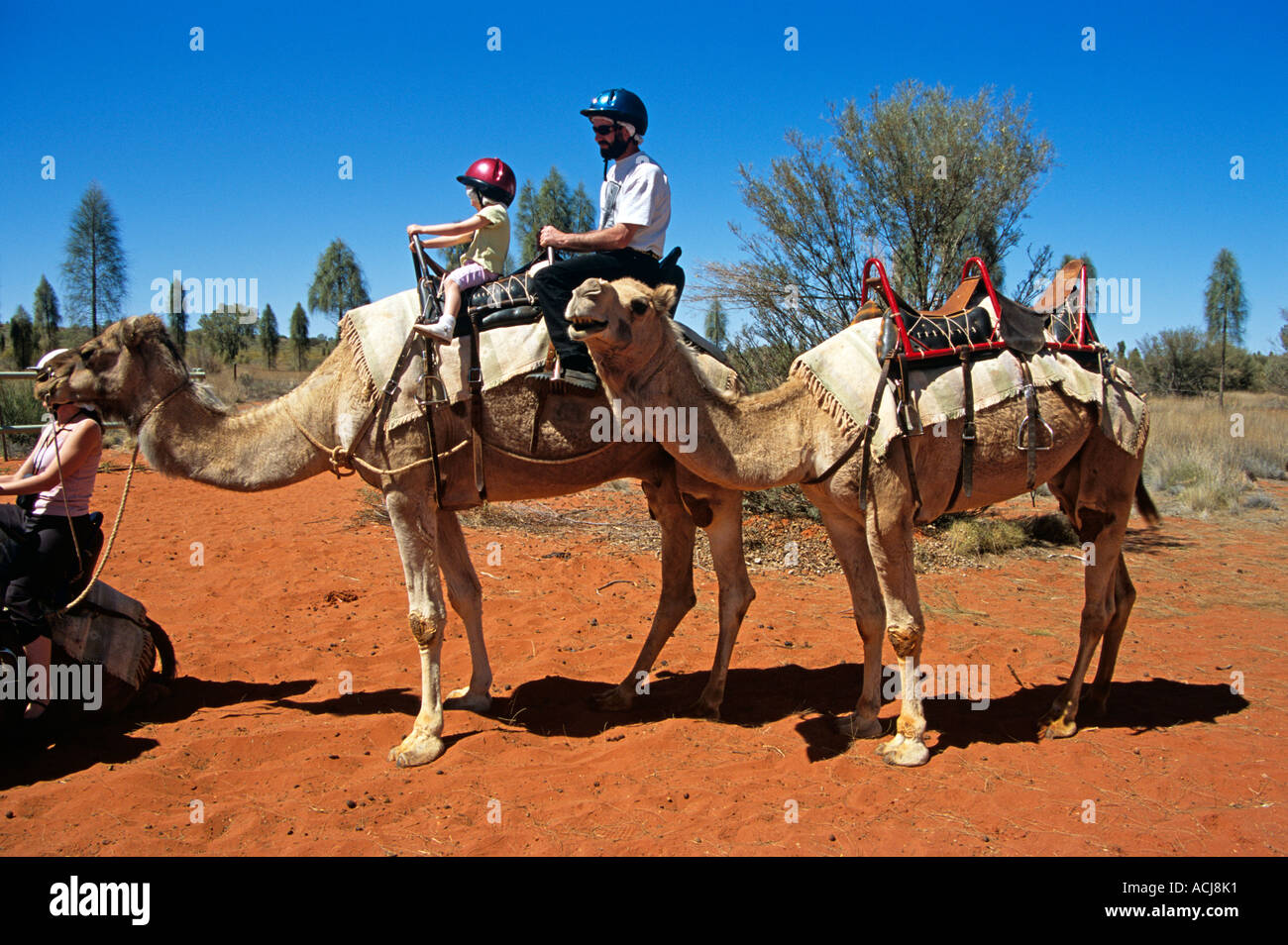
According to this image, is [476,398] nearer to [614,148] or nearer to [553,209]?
[614,148]

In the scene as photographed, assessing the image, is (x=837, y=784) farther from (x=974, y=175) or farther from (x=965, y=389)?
(x=974, y=175)

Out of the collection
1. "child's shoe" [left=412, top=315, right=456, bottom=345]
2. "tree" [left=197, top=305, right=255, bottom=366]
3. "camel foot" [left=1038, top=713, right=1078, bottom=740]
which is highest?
"tree" [left=197, top=305, right=255, bottom=366]

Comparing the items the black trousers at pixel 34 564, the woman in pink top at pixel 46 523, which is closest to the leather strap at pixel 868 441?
the woman in pink top at pixel 46 523

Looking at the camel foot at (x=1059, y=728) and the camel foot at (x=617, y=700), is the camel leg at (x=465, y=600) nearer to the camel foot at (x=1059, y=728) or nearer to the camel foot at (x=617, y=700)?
the camel foot at (x=617, y=700)

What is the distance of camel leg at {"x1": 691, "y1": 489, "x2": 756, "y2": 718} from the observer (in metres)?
5.16

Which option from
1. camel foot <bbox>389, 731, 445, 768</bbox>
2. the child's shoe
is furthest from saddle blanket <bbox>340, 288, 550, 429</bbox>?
camel foot <bbox>389, 731, 445, 768</bbox>

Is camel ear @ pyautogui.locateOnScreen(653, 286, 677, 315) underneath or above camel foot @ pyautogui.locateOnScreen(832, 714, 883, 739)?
above

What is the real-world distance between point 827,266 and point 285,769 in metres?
8.94

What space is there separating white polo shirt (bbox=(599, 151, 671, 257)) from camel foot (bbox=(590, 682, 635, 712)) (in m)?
2.91

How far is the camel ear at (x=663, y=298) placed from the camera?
416cm

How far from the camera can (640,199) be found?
4.77 meters

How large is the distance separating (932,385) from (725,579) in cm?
177

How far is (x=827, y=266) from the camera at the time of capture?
10.9 metres

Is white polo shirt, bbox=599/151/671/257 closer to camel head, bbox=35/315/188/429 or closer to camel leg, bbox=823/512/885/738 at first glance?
camel leg, bbox=823/512/885/738
